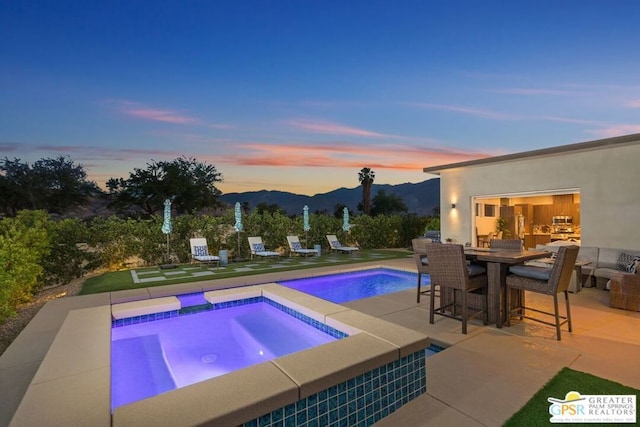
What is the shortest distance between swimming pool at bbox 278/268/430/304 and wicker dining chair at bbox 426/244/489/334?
2401 mm

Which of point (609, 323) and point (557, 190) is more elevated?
point (557, 190)

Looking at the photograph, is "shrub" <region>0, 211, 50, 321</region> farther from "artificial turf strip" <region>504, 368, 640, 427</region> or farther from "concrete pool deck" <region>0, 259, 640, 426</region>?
"artificial turf strip" <region>504, 368, 640, 427</region>

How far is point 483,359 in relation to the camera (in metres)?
3.03

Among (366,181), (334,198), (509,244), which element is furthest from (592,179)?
(334,198)

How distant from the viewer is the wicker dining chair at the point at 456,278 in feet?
12.3

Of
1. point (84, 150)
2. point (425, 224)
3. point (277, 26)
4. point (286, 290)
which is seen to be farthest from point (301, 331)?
point (84, 150)

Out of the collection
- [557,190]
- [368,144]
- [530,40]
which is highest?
[530,40]

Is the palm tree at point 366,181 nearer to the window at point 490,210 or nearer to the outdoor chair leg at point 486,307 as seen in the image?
the window at point 490,210

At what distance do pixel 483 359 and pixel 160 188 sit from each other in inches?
955

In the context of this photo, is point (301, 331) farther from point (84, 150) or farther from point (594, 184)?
point (84, 150)

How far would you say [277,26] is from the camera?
10172 millimetres

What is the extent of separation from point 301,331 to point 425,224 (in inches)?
513

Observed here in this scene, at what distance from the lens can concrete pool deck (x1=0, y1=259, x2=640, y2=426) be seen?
7.48 feet

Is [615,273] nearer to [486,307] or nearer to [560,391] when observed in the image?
[486,307]
